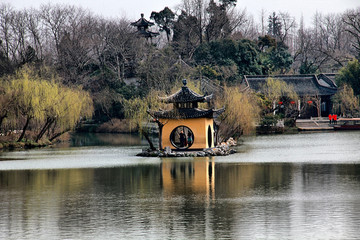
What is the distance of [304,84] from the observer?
53.8 meters

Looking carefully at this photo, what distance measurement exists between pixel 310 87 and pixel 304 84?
626mm

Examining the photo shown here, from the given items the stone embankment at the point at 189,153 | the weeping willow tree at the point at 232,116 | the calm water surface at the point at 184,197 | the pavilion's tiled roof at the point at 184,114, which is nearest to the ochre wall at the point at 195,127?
the pavilion's tiled roof at the point at 184,114

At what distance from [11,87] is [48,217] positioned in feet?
72.4

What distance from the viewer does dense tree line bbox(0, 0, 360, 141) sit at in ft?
165

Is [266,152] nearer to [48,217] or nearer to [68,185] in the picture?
[68,185]

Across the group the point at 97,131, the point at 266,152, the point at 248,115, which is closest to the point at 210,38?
the point at 97,131

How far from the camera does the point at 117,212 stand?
43.1ft

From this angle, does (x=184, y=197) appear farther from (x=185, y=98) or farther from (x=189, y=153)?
(x=185, y=98)

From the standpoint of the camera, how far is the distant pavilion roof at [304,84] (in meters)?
52.7

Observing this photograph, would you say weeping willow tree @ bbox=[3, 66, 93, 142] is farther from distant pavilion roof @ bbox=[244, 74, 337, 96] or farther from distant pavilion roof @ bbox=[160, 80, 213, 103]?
distant pavilion roof @ bbox=[244, 74, 337, 96]

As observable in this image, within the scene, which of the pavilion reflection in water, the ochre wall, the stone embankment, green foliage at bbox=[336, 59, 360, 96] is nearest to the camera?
the pavilion reflection in water

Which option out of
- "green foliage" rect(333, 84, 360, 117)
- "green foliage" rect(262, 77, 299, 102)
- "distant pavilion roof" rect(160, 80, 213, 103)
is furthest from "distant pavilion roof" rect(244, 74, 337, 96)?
"distant pavilion roof" rect(160, 80, 213, 103)

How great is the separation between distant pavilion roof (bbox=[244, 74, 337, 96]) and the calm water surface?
27075 millimetres

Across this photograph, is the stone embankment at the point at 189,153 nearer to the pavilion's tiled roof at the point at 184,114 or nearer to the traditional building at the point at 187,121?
the traditional building at the point at 187,121
